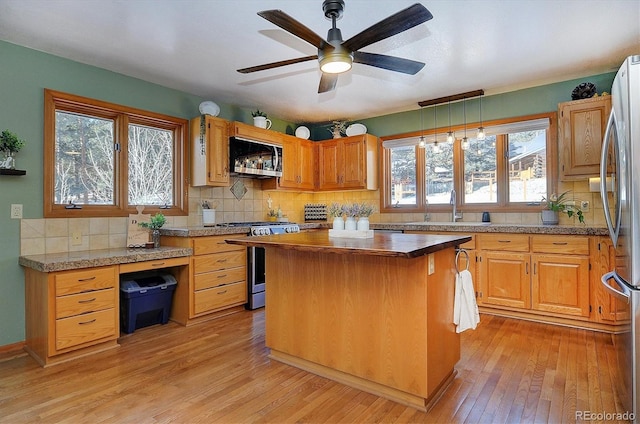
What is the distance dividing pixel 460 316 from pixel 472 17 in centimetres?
206

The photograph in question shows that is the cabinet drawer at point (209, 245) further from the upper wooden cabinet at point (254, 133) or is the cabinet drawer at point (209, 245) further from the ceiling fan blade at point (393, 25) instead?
the ceiling fan blade at point (393, 25)

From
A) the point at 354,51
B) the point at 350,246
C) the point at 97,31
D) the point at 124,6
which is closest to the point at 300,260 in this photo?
the point at 350,246

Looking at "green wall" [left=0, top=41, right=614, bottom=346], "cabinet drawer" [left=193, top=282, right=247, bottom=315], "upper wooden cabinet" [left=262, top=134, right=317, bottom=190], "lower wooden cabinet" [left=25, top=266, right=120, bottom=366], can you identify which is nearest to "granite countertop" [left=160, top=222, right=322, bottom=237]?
"cabinet drawer" [left=193, top=282, right=247, bottom=315]

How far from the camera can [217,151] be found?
4.03 meters

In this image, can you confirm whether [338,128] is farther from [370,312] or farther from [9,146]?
[9,146]

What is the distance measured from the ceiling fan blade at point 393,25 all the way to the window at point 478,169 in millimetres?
2540

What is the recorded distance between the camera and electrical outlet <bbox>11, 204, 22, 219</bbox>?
112 inches

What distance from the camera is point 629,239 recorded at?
69.3 inches

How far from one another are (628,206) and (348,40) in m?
1.67

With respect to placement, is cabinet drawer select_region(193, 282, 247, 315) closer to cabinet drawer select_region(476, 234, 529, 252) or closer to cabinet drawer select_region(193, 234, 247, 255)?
cabinet drawer select_region(193, 234, 247, 255)

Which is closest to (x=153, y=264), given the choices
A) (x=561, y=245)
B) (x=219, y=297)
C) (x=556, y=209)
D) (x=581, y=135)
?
(x=219, y=297)

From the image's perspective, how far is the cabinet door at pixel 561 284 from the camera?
3.22 meters

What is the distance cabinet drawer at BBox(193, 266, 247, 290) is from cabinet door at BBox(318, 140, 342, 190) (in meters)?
1.93

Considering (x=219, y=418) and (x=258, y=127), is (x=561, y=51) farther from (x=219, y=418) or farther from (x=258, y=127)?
(x=219, y=418)
